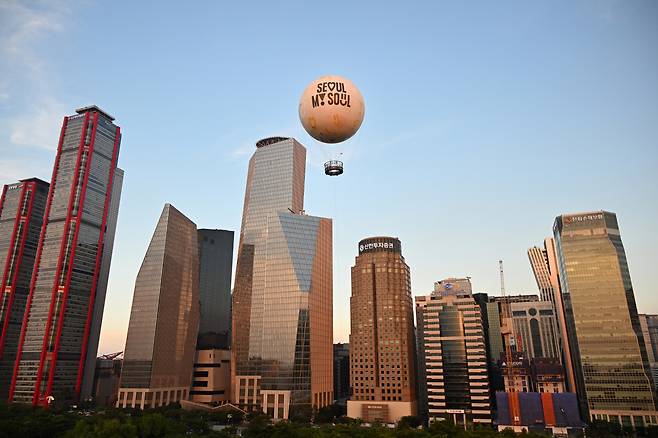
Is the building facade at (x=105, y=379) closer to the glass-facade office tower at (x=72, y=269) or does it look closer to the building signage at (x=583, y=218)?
the glass-facade office tower at (x=72, y=269)

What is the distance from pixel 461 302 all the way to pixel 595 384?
43130 mm

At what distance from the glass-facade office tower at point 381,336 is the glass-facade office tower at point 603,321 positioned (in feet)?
169

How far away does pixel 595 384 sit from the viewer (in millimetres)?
129250

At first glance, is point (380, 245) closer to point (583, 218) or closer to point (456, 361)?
point (456, 361)

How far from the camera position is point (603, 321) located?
135125mm

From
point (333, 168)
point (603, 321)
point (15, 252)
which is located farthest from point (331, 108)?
point (15, 252)

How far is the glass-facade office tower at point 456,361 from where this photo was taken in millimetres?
131000

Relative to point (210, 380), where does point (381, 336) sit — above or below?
above

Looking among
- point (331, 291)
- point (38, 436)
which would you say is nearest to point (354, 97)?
point (38, 436)

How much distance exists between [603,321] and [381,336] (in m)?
67.5

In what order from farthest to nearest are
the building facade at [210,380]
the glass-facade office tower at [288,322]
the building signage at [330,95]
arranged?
the building facade at [210,380] < the glass-facade office tower at [288,322] < the building signage at [330,95]

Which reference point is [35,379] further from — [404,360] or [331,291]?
[404,360]

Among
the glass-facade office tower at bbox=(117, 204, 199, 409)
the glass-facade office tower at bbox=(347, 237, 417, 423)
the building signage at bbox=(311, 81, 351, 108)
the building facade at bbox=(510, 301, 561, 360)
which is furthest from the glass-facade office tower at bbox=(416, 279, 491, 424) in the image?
the building signage at bbox=(311, 81, 351, 108)

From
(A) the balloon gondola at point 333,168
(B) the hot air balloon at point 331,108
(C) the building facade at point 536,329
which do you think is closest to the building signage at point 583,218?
(C) the building facade at point 536,329
